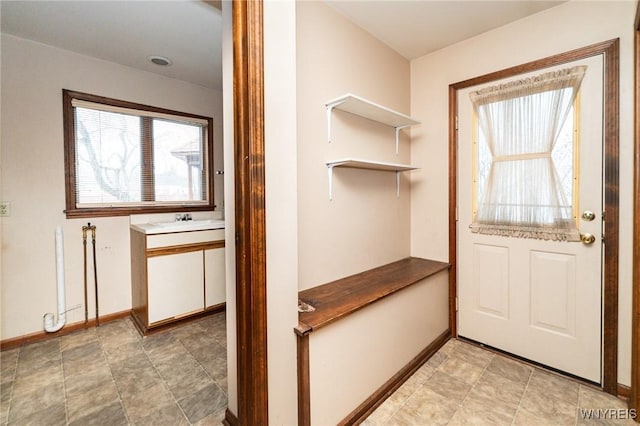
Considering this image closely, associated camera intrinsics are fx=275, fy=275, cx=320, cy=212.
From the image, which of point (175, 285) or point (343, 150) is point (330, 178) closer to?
point (343, 150)

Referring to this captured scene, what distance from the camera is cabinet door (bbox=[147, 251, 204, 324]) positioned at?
98.1 inches

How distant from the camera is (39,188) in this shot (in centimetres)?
241

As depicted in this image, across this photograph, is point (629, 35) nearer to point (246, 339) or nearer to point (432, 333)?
point (432, 333)

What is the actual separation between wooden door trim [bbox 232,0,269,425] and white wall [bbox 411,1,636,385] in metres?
1.89

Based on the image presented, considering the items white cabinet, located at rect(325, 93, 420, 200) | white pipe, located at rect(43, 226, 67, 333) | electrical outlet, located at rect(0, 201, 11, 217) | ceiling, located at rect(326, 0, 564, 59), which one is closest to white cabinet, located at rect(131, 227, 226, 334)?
white pipe, located at rect(43, 226, 67, 333)

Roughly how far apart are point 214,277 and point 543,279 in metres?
2.91

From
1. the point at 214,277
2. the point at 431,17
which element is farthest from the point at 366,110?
the point at 214,277

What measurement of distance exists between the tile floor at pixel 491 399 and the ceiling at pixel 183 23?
2577 millimetres

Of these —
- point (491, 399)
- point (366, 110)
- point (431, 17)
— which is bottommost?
point (491, 399)

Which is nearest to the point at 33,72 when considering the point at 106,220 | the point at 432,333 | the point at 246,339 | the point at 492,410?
the point at 106,220

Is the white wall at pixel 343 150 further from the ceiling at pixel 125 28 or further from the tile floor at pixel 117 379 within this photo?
the tile floor at pixel 117 379

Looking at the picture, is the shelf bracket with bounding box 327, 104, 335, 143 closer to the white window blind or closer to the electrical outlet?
the white window blind

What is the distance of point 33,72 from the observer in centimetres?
237

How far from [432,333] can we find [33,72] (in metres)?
4.03
